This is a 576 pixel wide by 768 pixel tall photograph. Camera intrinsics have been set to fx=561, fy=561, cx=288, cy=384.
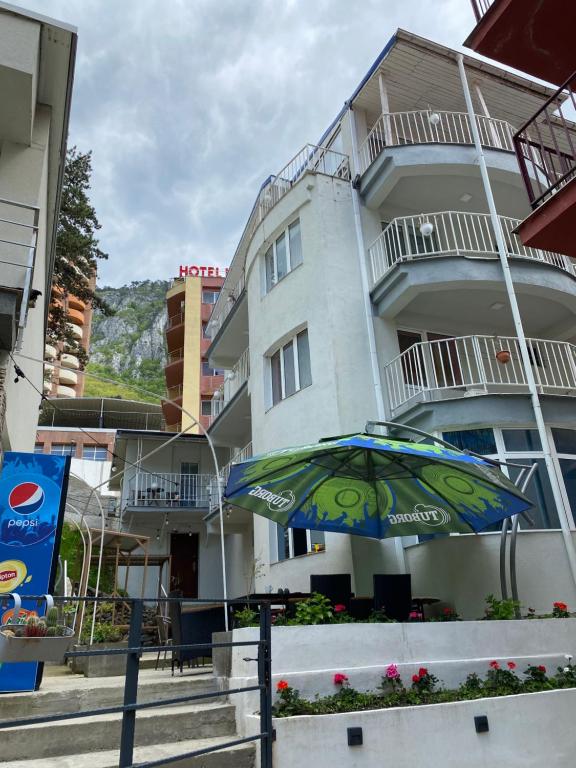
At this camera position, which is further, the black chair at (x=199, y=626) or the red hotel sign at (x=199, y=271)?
the red hotel sign at (x=199, y=271)

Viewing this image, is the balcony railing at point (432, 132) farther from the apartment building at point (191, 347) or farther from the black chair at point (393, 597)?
the apartment building at point (191, 347)

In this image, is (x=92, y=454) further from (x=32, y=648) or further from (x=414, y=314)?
(x=32, y=648)

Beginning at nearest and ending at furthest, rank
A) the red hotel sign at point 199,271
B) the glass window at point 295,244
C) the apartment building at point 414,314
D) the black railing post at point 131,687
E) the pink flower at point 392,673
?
the black railing post at point 131,687 → the pink flower at point 392,673 → the apartment building at point 414,314 → the glass window at point 295,244 → the red hotel sign at point 199,271

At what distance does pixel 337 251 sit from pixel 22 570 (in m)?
9.53

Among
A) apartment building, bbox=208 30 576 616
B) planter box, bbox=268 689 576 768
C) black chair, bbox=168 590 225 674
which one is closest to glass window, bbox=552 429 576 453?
apartment building, bbox=208 30 576 616

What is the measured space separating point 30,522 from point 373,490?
4931mm

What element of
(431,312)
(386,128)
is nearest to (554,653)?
(431,312)

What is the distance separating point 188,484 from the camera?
24141mm

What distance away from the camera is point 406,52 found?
1373 centimetres

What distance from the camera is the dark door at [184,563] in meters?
23.5

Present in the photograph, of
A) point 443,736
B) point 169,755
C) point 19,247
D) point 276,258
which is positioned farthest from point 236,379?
point 169,755

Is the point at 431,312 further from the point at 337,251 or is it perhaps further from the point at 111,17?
the point at 111,17

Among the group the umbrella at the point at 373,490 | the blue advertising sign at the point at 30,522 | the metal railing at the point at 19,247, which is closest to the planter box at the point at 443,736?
the umbrella at the point at 373,490

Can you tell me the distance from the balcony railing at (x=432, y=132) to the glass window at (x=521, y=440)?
6987mm
